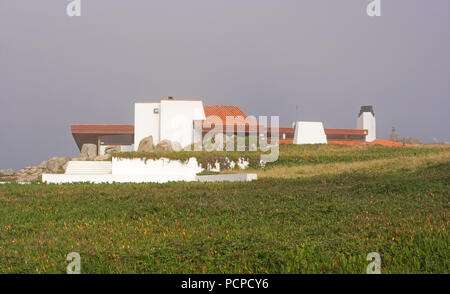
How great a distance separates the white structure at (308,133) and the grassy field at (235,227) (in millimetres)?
22019

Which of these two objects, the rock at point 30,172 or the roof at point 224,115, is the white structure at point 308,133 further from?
the rock at point 30,172

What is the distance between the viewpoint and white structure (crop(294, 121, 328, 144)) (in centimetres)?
3959

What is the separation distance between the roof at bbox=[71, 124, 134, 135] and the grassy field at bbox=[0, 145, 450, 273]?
2023 centimetres

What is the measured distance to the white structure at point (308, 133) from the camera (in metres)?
39.6

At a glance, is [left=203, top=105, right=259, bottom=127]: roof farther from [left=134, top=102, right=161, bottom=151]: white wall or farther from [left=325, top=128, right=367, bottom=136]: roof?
[left=325, top=128, right=367, bottom=136]: roof

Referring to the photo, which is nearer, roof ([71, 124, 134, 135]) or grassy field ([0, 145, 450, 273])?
grassy field ([0, 145, 450, 273])

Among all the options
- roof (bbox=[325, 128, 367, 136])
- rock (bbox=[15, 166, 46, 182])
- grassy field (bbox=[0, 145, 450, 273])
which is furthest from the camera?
roof (bbox=[325, 128, 367, 136])

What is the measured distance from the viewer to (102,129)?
37531 mm

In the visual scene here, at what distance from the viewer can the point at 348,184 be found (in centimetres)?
1587

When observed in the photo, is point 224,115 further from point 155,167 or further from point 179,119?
point 155,167

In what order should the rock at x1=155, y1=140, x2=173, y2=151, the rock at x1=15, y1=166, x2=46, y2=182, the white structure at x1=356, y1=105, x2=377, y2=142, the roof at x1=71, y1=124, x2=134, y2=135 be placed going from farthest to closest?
the white structure at x1=356, y1=105, x2=377, y2=142
the roof at x1=71, y1=124, x2=134, y2=135
the rock at x1=15, y1=166, x2=46, y2=182
the rock at x1=155, y1=140, x2=173, y2=151

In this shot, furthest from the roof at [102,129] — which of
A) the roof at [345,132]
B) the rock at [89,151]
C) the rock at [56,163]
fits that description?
the roof at [345,132]

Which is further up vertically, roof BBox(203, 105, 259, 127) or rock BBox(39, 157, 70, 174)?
roof BBox(203, 105, 259, 127)

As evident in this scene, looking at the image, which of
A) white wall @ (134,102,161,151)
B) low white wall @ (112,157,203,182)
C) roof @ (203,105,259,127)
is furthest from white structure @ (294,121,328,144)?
low white wall @ (112,157,203,182)
